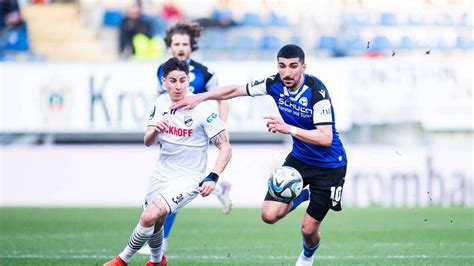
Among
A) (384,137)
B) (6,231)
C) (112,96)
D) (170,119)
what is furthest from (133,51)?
(170,119)

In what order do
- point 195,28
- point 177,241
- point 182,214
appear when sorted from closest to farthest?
1. point 195,28
2. point 177,241
3. point 182,214

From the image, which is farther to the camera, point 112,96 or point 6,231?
point 112,96

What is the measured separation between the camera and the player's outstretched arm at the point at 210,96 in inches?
360

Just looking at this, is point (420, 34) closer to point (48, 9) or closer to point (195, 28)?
point (48, 9)

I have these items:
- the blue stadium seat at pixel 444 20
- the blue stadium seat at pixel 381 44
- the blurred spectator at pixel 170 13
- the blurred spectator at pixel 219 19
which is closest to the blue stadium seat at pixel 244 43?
the blurred spectator at pixel 219 19

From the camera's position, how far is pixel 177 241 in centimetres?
1306

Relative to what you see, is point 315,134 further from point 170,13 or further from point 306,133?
point 170,13

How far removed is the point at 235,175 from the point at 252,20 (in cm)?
602

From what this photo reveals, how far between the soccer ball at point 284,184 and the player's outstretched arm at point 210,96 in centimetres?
84

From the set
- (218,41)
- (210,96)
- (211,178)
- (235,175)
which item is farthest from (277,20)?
(211,178)

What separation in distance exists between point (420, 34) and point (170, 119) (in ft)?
54.7

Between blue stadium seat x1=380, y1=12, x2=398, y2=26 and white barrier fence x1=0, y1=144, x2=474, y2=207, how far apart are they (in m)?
5.15

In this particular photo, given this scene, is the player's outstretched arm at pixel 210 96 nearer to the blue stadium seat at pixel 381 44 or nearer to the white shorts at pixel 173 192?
the white shorts at pixel 173 192

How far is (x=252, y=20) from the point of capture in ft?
83.1
